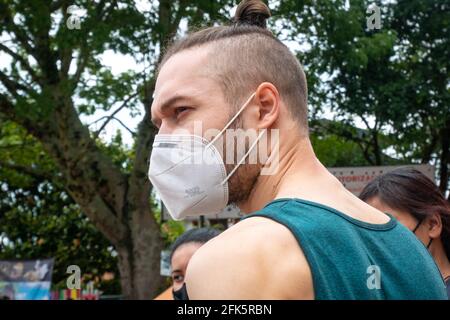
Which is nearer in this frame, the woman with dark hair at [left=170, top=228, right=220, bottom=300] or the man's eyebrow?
the man's eyebrow

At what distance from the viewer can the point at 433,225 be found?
3.81 m

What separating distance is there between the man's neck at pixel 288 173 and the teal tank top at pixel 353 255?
19 centimetres

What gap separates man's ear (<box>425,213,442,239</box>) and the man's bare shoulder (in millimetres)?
2399

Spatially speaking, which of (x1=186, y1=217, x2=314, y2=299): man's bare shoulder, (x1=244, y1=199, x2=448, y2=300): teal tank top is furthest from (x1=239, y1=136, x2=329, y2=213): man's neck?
(x1=186, y1=217, x2=314, y2=299): man's bare shoulder

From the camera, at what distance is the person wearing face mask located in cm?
154

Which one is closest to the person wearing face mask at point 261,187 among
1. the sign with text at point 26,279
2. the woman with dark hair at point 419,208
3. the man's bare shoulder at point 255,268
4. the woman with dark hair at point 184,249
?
the man's bare shoulder at point 255,268

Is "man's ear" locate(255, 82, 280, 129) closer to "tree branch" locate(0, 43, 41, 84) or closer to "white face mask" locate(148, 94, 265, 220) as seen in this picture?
"white face mask" locate(148, 94, 265, 220)

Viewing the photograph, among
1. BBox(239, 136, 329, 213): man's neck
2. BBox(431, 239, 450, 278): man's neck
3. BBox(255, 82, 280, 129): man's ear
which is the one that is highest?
BBox(255, 82, 280, 129): man's ear

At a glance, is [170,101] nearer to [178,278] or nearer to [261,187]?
[261,187]

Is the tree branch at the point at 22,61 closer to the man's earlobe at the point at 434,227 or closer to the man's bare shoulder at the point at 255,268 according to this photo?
the man's earlobe at the point at 434,227

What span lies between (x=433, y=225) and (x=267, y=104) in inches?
84.8

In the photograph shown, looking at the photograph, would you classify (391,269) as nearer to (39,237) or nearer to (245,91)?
(245,91)

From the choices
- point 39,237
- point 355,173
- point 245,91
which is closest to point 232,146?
point 245,91

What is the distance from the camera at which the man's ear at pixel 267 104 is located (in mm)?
1900
